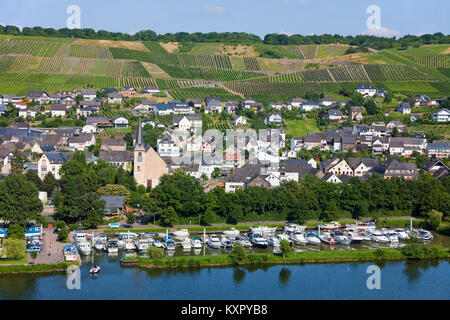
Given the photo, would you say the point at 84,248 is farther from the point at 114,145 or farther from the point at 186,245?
the point at 114,145

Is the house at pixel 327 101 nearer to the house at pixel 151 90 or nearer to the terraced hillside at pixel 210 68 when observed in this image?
the terraced hillside at pixel 210 68

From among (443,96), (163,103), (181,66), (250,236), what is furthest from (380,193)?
(181,66)

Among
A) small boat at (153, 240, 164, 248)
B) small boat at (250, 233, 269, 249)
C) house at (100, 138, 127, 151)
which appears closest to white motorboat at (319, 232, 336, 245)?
small boat at (250, 233, 269, 249)

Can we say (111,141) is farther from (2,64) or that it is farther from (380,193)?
(2,64)

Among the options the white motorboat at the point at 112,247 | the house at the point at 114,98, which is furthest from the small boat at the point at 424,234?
the house at the point at 114,98

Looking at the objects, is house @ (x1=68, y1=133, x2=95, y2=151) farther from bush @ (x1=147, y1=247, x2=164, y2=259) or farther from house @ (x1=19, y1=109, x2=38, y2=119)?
bush @ (x1=147, y1=247, x2=164, y2=259)

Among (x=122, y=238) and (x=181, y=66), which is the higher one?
(x=181, y=66)
